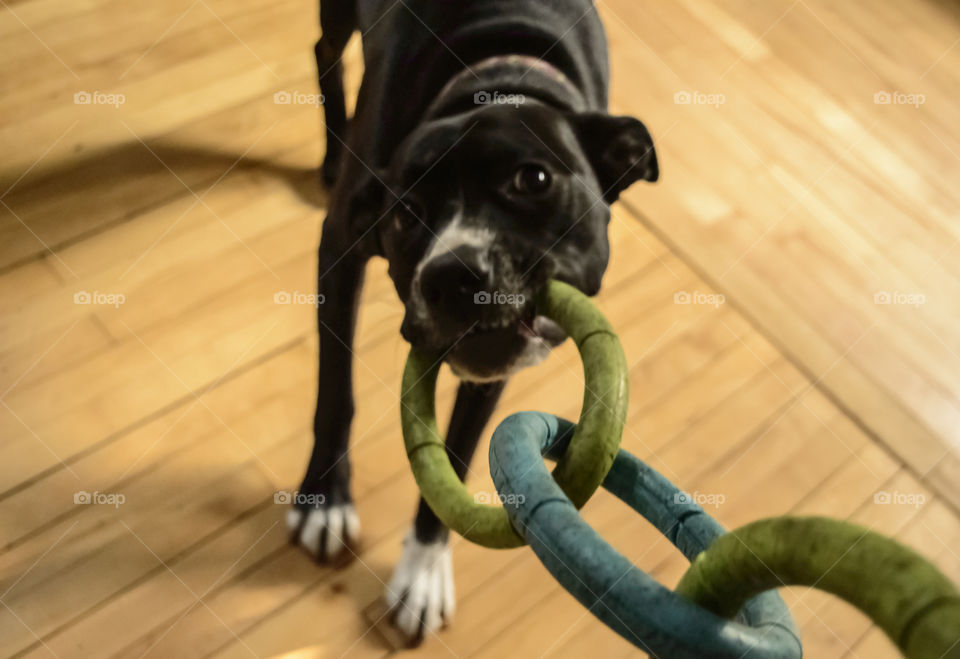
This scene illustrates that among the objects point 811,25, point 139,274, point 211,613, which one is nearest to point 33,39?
point 139,274

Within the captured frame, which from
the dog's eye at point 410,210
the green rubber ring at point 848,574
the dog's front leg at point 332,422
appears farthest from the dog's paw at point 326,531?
the green rubber ring at point 848,574

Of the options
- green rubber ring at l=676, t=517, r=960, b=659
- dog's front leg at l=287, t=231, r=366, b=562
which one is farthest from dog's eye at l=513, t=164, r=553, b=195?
green rubber ring at l=676, t=517, r=960, b=659

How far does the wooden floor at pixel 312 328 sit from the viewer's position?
143 centimetres

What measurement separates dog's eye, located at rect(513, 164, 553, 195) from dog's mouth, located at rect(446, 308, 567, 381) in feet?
0.49

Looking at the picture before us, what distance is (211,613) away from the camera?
138 centimetres

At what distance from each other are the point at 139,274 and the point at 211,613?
2.36ft

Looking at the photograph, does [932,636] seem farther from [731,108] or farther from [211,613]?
[731,108]

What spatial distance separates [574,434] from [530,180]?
39 cm

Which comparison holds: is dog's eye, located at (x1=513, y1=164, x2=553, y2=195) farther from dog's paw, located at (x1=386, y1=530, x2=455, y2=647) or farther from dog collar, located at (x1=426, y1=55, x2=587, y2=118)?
dog's paw, located at (x1=386, y1=530, x2=455, y2=647)

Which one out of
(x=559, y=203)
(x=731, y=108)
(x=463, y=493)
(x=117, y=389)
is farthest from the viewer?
(x=731, y=108)

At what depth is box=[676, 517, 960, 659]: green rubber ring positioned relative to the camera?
427 mm

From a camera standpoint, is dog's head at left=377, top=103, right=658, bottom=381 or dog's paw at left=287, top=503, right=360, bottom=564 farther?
dog's paw at left=287, top=503, right=360, bottom=564

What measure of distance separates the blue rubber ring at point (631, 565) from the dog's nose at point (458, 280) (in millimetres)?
244

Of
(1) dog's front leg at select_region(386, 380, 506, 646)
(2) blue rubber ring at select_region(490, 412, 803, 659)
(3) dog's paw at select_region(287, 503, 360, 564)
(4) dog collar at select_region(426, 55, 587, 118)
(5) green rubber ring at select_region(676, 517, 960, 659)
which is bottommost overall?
(3) dog's paw at select_region(287, 503, 360, 564)
